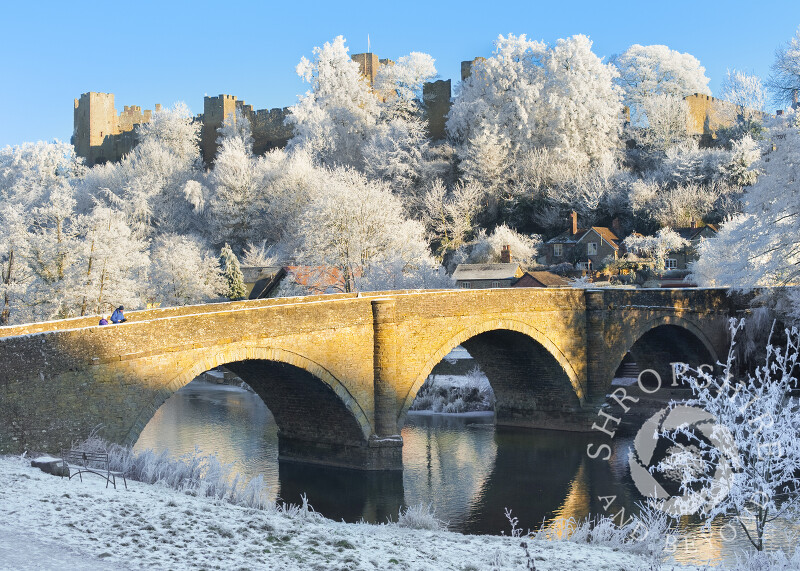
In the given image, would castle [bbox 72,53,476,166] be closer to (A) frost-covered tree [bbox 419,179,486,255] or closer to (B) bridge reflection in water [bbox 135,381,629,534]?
(A) frost-covered tree [bbox 419,179,486,255]

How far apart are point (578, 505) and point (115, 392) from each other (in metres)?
9.85

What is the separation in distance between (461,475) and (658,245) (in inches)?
1004

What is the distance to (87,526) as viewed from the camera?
382 inches

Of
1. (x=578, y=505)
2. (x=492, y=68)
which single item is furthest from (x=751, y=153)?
(x=578, y=505)

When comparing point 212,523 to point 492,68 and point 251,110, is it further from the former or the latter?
point 251,110

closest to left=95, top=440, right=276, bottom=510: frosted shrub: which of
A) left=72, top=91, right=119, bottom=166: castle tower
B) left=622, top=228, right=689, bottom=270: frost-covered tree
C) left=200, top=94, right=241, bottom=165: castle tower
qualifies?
left=622, top=228, right=689, bottom=270: frost-covered tree

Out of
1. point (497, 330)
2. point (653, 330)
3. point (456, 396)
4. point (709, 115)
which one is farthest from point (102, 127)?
point (497, 330)

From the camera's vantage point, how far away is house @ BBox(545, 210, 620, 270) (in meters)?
44.9

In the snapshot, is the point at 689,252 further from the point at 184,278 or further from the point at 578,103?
the point at 184,278

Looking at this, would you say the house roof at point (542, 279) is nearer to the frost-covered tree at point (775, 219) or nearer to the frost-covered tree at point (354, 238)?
the frost-covered tree at point (354, 238)

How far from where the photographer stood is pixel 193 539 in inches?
396

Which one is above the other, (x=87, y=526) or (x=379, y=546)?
(x=87, y=526)

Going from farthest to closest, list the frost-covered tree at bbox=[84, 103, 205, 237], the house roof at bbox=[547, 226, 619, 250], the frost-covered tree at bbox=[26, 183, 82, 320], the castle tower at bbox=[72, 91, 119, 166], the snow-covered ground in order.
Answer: the castle tower at bbox=[72, 91, 119, 166] < the frost-covered tree at bbox=[84, 103, 205, 237] < the house roof at bbox=[547, 226, 619, 250] < the frost-covered tree at bbox=[26, 183, 82, 320] < the snow-covered ground

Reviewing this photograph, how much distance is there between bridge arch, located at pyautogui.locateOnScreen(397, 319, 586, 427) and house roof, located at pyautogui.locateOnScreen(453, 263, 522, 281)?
1619cm
